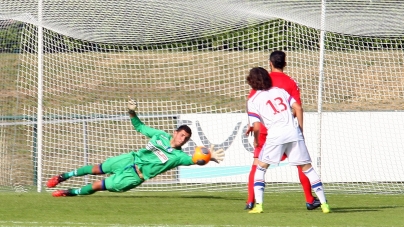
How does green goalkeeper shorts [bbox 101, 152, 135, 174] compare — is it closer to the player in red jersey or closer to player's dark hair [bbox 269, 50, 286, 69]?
the player in red jersey

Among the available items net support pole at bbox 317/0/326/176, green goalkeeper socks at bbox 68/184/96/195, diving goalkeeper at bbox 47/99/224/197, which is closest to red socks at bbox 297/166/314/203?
diving goalkeeper at bbox 47/99/224/197

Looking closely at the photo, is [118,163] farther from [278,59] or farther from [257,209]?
[278,59]

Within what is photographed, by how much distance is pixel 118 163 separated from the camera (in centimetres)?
1198

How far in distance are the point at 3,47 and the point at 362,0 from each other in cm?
640

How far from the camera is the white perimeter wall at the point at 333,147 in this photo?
50.5 ft

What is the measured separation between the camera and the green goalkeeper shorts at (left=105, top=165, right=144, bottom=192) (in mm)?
11586

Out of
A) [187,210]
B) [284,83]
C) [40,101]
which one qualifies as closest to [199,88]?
[40,101]

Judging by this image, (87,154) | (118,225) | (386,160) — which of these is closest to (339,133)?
(386,160)

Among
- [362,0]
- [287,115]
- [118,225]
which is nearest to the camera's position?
[118,225]

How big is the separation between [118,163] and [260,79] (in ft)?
10.6

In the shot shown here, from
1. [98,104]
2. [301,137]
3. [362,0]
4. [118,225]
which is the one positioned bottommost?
[118,225]

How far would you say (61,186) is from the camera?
49.5ft

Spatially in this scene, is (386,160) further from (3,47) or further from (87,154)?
(3,47)

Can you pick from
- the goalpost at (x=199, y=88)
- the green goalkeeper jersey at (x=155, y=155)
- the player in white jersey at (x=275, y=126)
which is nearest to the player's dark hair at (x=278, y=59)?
the player in white jersey at (x=275, y=126)
